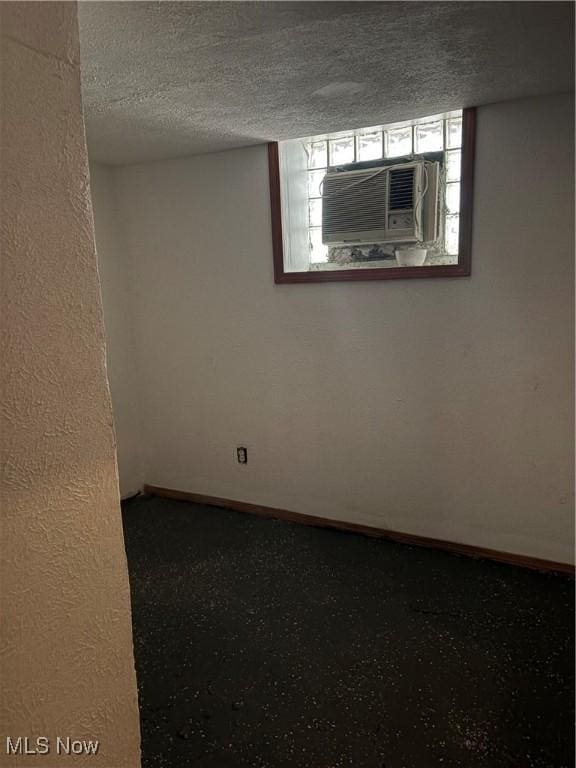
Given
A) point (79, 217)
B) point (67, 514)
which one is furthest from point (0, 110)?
point (67, 514)

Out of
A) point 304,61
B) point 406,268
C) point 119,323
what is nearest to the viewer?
point 304,61

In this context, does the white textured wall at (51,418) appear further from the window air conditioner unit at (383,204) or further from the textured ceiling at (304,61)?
the window air conditioner unit at (383,204)

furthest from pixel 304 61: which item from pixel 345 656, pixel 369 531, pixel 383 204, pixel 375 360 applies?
pixel 369 531

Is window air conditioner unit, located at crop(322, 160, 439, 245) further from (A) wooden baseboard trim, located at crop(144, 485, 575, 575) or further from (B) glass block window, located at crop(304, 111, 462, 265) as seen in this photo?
(A) wooden baseboard trim, located at crop(144, 485, 575, 575)

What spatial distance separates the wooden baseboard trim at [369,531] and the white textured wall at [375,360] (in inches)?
1.8

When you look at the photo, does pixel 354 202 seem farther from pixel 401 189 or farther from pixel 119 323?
pixel 119 323

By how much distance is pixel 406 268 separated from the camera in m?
2.52

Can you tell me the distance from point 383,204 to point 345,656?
6.61 ft

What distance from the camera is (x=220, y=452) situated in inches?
127

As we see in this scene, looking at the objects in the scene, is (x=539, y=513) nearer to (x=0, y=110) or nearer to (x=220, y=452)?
(x=220, y=452)

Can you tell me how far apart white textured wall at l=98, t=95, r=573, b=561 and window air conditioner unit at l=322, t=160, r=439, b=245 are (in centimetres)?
25

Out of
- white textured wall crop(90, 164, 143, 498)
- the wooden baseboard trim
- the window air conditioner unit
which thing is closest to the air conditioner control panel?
the window air conditioner unit

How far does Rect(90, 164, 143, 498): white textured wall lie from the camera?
10.3 ft

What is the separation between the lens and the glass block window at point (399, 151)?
251 cm
